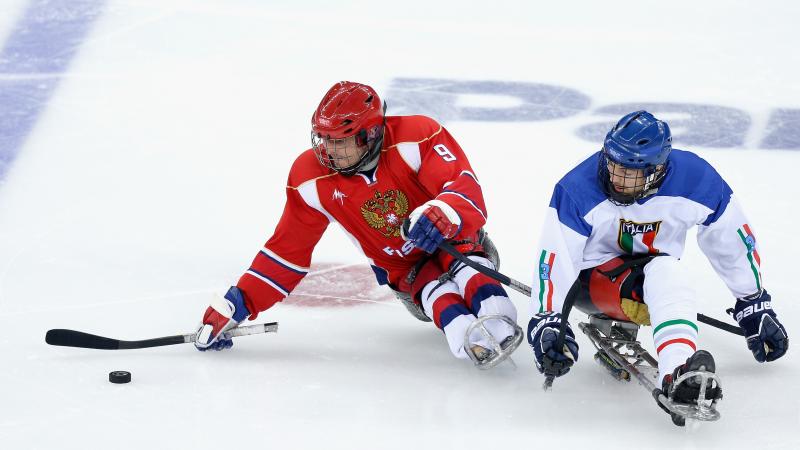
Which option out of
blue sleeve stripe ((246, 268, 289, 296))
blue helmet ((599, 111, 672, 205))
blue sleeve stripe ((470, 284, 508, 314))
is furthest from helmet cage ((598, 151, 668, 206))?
blue sleeve stripe ((246, 268, 289, 296))

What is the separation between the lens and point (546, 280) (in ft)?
13.3

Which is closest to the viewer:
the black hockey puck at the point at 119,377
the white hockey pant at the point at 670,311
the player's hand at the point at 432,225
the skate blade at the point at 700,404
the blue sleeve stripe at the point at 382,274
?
the skate blade at the point at 700,404

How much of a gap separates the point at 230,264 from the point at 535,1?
4102mm

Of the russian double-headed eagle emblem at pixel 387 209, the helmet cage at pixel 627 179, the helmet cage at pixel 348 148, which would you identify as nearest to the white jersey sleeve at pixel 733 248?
→ the helmet cage at pixel 627 179

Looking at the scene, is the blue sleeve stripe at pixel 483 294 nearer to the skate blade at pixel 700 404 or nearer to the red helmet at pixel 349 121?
the red helmet at pixel 349 121

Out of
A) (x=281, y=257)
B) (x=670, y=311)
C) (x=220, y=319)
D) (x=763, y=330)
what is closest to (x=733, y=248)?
(x=763, y=330)

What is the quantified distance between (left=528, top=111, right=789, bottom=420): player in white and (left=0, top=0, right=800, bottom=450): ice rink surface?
0.23 metres

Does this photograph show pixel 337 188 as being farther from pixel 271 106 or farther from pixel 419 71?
pixel 419 71

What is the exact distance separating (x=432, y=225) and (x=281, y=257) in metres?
0.72

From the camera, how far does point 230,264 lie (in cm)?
539

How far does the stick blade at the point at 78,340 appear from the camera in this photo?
4.38 metres

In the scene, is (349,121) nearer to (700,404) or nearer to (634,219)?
(634,219)

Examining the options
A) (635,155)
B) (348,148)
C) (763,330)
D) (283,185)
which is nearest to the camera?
(635,155)

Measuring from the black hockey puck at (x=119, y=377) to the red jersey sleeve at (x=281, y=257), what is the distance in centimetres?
55
